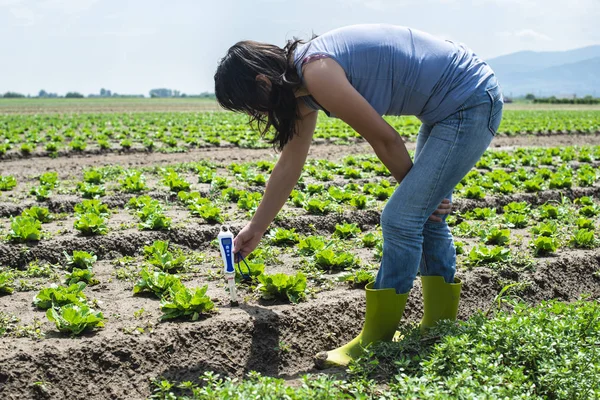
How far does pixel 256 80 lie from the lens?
9.41 feet

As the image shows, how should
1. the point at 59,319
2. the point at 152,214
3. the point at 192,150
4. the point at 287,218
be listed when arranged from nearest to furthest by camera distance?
the point at 59,319 → the point at 152,214 → the point at 287,218 → the point at 192,150

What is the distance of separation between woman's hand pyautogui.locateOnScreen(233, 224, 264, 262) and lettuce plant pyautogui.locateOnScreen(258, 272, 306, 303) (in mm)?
400

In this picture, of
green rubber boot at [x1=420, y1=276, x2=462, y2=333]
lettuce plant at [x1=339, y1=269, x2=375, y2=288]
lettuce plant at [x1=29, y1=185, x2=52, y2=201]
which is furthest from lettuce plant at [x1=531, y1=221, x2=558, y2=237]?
lettuce plant at [x1=29, y1=185, x2=52, y2=201]

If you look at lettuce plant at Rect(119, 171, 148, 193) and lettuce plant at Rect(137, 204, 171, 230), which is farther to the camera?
lettuce plant at Rect(119, 171, 148, 193)

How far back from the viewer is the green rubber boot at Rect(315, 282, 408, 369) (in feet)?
10.9

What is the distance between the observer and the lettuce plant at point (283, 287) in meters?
4.16

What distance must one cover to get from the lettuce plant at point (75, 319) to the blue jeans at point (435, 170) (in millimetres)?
1766

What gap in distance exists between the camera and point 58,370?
3.26 m

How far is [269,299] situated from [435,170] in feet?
5.64

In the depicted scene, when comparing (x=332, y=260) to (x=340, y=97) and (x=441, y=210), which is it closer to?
(x=441, y=210)

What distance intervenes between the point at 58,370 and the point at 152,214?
9.76ft

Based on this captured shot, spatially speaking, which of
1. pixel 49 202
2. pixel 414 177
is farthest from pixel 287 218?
pixel 414 177

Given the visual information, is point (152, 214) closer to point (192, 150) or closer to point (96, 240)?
point (96, 240)

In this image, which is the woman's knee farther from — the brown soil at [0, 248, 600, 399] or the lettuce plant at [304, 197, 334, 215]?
the lettuce plant at [304, 197, 334, 215]
